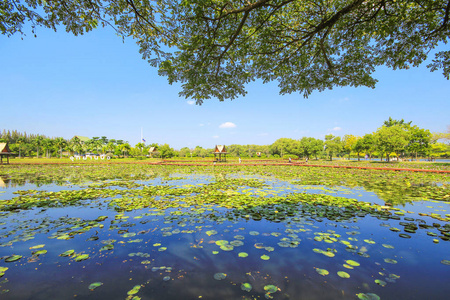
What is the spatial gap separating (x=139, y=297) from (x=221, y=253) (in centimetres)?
159

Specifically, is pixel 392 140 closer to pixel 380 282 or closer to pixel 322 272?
pixel 380 282

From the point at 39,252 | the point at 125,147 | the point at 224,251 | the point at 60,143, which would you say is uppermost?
the point at 60,143

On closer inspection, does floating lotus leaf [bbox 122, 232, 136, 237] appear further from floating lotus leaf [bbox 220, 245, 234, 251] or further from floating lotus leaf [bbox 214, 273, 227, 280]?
floating lotus leaf [bbox 214, 273, 227, 280]

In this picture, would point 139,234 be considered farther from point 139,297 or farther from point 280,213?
point 280,213

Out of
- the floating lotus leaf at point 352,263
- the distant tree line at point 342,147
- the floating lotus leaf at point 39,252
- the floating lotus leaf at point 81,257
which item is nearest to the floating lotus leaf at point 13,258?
the floating lotus leaf at point 39,252

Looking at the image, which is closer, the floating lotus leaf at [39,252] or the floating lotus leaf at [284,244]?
the floating lotus leaf at [39,252]

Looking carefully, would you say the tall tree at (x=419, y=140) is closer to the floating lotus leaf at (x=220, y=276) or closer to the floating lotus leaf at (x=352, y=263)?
the floating lotus leaf at (x=352, y=263)

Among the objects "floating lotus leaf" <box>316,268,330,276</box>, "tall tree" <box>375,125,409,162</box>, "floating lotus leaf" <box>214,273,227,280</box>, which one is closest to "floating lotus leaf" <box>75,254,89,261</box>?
"floating lotus leaf" <box>214,273,227,280</box>

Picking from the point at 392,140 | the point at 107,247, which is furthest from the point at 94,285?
the point at 392,140

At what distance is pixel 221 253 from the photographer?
3693 mm

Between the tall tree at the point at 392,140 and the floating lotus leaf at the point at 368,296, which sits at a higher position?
the tall tree at the point at 392,140

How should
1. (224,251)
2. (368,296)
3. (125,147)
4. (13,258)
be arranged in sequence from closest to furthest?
(368,296), (13,258), (224,251), (125,147)

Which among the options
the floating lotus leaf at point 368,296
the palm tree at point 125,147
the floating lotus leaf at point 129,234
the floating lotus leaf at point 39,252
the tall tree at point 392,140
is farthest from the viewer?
the palm tree at point 125,147

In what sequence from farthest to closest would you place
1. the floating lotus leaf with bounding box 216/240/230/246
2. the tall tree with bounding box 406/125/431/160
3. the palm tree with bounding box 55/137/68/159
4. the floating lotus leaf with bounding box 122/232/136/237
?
the palm tree with bounding box 55/137/68/159
the tall tree with bounding box 406/125/431/160
the floating lotus leaf with bounding box 122/232/136/237
the floating lotus leaf with bounding box 216/240/230/246
